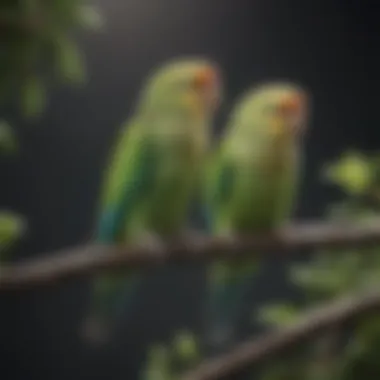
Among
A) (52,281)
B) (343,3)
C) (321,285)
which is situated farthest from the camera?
(343,3)

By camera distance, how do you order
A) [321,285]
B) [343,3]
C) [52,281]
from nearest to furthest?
[52,281]
[321,285]
[343,3]

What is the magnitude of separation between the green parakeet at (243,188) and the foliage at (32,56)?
8.6 inches

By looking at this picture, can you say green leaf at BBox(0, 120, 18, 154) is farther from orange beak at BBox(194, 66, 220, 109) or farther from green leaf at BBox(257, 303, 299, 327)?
green leaf at BBox(257, 303, 299, 327)

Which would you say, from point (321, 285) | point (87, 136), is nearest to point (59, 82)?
point (87, 136)

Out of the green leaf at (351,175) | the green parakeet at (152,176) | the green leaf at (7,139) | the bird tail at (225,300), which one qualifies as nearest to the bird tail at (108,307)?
the green parakeet at (152,176)

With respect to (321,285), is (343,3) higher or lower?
higher

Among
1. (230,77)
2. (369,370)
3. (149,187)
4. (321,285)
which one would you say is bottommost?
(369,370)

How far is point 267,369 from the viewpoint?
122 centimetres

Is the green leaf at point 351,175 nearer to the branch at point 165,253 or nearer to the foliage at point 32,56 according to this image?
the branch at point 165,253

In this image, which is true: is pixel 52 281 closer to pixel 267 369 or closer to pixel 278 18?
pixel 267 369

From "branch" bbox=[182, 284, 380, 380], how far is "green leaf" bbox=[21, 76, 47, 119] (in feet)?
1.27

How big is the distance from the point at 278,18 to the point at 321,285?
0.38 meters

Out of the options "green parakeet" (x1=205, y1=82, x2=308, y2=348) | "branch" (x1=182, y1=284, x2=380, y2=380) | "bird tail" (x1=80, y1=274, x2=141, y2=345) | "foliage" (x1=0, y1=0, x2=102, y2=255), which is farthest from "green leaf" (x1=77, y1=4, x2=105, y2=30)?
"branch" (x1=182, y1=284, x2=380, y2=380)

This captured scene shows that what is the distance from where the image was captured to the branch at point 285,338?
1199 millimetres
